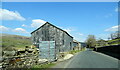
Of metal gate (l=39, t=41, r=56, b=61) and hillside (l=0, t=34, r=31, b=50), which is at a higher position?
hillside (l=0, t=34, r=31, b=50)

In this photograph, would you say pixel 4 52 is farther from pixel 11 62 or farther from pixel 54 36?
pixel 54 36

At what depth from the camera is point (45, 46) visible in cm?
1845

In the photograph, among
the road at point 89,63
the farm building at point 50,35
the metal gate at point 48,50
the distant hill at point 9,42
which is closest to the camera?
the distant hill at point 9,42

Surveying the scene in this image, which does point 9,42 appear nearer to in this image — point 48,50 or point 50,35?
point 48,50

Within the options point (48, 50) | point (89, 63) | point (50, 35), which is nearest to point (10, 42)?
point (48, 50)

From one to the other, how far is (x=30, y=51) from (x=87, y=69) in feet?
16.2

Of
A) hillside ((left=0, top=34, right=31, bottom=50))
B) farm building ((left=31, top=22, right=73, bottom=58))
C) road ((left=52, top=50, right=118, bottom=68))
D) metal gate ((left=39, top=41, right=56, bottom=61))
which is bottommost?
→ road ((left=52, top=50, right=118, bottom=68))

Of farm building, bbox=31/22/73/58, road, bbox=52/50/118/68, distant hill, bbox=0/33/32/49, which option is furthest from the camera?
farm building, bbox=31/22/73/58

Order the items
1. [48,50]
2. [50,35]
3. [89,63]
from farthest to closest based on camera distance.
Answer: [50,35], [48,50], [89,63]

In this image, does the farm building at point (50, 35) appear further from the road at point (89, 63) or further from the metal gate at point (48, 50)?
the metal gate at point (48, 50)

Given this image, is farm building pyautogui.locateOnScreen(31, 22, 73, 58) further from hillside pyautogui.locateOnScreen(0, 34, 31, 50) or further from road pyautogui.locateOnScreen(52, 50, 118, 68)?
hillside pyautogui.locateOnScreen(0, 34, 31, 50)

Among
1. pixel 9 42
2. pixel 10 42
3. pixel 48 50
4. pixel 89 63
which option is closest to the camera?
pixel 9 42

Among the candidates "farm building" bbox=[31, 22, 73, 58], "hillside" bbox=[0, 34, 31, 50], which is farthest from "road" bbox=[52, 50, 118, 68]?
"farm building" bbox=[31, 22, 73, 58]

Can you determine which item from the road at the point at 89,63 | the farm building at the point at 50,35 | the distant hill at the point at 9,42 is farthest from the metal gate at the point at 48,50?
the farm building at the point at 50,35
